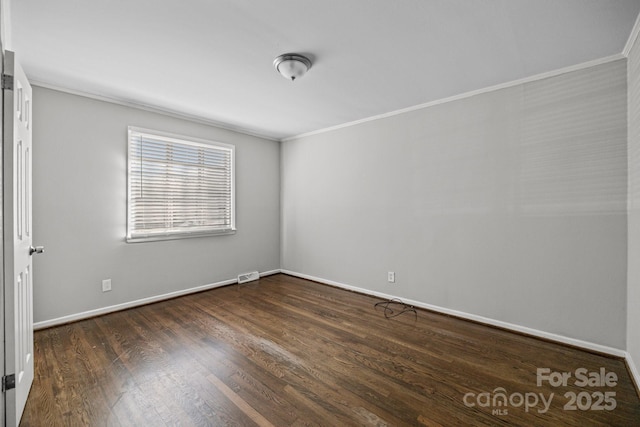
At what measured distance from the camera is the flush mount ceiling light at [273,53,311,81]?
2.27 metres

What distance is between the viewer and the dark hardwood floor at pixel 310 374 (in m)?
1.65

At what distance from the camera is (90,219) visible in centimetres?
306

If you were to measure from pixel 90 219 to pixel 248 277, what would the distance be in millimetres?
2236

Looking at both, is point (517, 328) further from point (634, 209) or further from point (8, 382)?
point (8, 382)

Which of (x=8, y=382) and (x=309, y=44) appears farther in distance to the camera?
(x=309, y=44)

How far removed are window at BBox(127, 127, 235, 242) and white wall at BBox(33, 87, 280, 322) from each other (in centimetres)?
11

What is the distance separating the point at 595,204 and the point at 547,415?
175cm

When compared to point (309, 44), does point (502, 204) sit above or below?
below

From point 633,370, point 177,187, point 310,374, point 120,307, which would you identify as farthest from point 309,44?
point 120,307

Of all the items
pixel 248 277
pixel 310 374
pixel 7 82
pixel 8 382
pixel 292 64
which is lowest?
pixel 310 374

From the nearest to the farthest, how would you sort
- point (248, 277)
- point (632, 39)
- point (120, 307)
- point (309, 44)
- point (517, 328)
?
point (632, 39) → point (309, 44) → point (517, 328) → point (120, 307) → point (248, 277)

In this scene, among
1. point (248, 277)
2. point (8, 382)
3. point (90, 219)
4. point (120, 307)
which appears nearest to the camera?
point (8, 382)

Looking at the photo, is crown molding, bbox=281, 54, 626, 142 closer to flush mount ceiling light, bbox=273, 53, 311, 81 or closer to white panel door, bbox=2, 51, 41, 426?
flush mount ceiling light, bbox=273, 53, 311, 81

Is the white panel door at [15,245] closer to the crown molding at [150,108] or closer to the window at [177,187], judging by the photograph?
the crown molding at [150,108]
